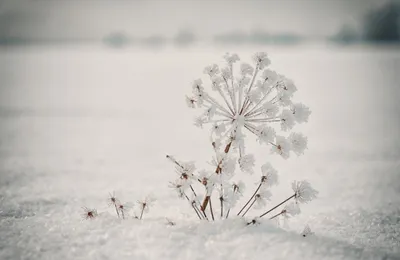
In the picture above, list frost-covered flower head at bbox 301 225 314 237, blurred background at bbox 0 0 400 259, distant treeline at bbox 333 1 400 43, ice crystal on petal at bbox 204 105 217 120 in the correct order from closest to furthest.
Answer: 1. ice crystal on petal at bbox 204 105 217 120
2. frost-covered flower head at bbox 301 225 314 237
3. blurred background at bbox 0 0 400 259
4. distant treeline at bbox 333 1 400 43

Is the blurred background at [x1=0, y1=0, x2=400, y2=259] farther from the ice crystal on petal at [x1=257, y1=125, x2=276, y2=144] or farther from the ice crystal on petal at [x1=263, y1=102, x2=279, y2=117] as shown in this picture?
the ice crystal on petal at [x1=263, y1=102, x2=279, y2=117]

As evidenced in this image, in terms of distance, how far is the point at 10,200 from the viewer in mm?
5340

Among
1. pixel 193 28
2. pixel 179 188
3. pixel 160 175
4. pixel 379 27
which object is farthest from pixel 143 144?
pixel 193 28

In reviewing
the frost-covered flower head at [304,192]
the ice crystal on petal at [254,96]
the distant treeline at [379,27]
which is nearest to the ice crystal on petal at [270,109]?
the ice crystal on petal at [254,96]

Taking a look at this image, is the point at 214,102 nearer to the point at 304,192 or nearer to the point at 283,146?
the point at 283,146

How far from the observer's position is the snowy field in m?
3.78

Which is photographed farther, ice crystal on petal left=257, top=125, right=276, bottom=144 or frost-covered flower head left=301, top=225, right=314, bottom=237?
frost-covered flower head left=301, top=225, right=314, bottom=237

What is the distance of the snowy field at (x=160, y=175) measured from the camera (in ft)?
12.4

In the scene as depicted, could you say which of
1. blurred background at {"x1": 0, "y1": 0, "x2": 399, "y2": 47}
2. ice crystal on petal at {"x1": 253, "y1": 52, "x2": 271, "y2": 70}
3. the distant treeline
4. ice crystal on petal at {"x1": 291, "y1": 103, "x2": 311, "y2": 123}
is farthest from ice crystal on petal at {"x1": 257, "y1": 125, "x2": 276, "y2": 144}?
the distant treeline

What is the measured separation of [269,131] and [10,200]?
3809mm

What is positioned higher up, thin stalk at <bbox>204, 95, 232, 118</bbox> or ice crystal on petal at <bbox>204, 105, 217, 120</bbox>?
thin stalk at <bbox>204, 95, 232, 118</bbox>

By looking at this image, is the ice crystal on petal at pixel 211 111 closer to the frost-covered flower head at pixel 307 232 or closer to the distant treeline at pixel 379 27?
the frost-covered flower head at pixel 307 232

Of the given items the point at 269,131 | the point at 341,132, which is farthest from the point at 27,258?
the point at 341,132

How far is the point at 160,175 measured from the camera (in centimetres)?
720
